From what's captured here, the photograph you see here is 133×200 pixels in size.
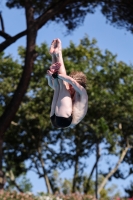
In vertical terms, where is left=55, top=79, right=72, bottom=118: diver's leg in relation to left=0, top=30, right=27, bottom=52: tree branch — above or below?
above

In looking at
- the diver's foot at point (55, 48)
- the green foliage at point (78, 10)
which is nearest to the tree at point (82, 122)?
the green foliage at point (78, 10)

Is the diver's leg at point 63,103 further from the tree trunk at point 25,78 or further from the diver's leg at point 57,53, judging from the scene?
the tree trunk at point 25,78

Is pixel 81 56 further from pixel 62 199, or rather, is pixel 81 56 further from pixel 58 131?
pixel 62 199

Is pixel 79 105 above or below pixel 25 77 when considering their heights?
above

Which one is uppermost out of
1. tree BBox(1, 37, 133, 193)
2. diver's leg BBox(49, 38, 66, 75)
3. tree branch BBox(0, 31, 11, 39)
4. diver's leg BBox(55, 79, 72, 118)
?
diver's leg BBox(49, 38, 66, 75)

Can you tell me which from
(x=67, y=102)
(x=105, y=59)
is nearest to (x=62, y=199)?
(x=67, y=102)

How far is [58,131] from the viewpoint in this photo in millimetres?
19828

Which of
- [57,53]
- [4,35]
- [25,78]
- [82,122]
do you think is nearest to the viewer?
[57,53]

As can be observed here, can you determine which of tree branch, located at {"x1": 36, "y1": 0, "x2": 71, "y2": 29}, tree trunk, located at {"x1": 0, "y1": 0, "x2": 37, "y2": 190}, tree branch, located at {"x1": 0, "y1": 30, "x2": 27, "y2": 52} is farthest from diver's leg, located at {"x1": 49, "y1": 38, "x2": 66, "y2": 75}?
tree branch, located at {"x1": 36, "y1": 0, "x2": 71, "y2": 29}

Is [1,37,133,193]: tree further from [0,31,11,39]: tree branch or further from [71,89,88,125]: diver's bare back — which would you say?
[71,89,88,125]: diver's bare back

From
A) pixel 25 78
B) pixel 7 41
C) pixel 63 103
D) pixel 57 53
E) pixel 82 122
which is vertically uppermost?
pixel 57 53

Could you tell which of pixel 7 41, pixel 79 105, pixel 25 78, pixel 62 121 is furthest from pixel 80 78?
pixel 7 41

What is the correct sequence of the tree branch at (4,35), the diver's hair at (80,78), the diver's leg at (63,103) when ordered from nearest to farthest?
the diver's leg at (63,103), the diver's hair at (80,78), the tree branch at (4,35)

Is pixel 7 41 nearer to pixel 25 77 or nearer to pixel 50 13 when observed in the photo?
pixel 25 77
